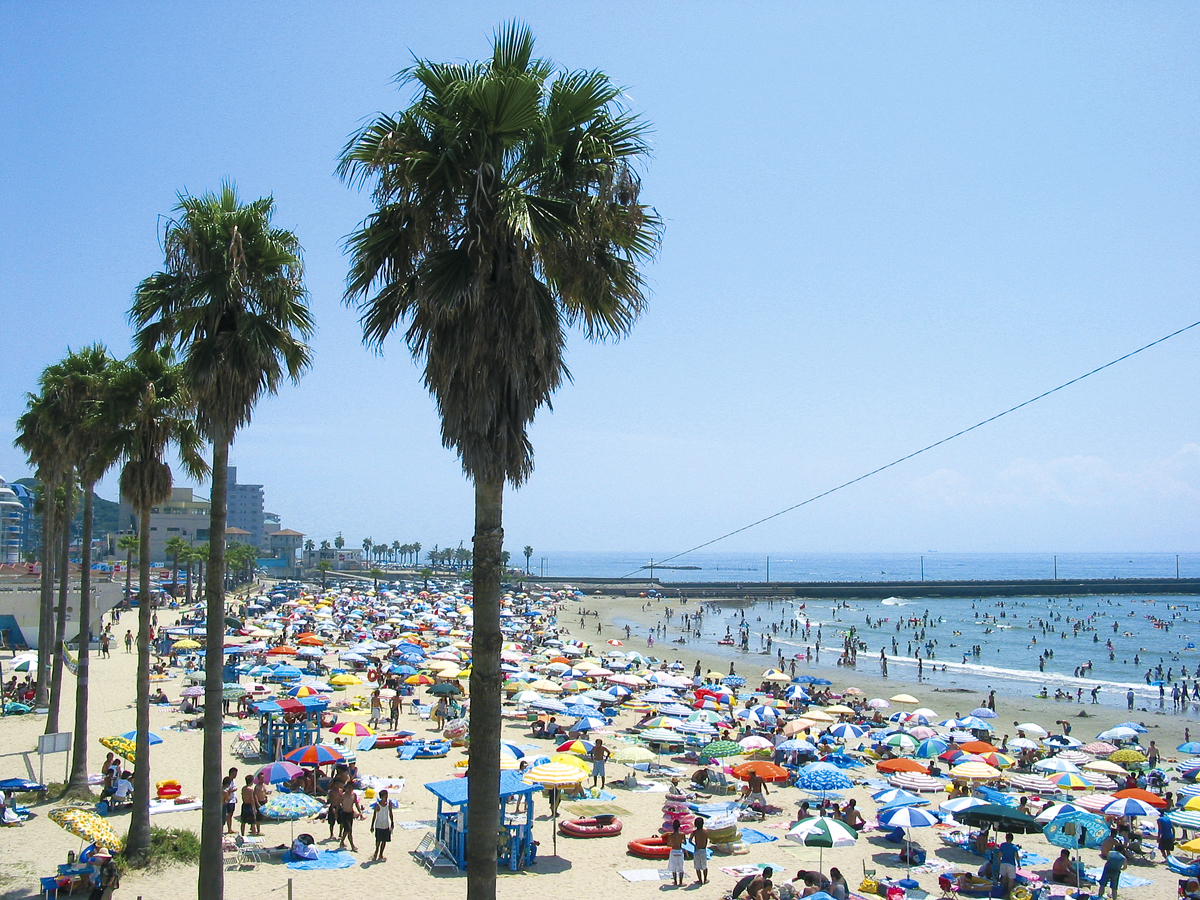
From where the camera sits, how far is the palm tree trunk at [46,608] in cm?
2575

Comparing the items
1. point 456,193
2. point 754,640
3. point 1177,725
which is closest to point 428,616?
point 754,640

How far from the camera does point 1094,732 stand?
36.8 metres

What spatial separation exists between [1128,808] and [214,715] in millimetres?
16550

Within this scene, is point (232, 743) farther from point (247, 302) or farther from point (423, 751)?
point (247, 302)

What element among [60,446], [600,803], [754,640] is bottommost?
[754,640]

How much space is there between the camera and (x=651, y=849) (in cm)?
1648

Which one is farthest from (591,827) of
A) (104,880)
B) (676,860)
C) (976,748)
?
(976,748)

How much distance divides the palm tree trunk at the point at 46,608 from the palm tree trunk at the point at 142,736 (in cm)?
1261

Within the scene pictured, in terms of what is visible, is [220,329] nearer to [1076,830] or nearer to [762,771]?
[762,771]

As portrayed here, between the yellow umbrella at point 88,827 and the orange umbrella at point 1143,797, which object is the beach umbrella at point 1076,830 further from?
the yellow umbrella at point 88,827

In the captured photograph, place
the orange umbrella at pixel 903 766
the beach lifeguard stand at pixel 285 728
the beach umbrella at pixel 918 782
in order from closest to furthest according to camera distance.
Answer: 1. the beach umbrella at pixel 918 782
2. the orange umbrella at pixel 903 766
3. the beach lifeguard stand at pixel 285 728

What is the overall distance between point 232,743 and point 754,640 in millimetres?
58240

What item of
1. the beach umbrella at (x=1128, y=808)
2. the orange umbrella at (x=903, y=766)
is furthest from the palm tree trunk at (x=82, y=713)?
the beach umbrella at (x=1128, y=808)

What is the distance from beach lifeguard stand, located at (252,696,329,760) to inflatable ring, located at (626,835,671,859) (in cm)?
973
